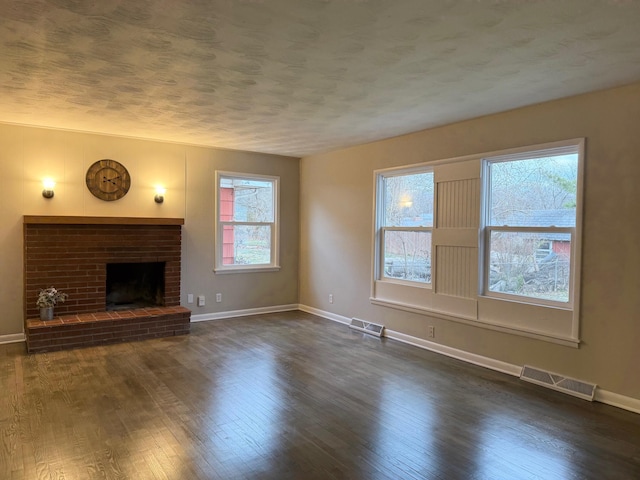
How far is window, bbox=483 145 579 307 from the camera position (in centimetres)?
369

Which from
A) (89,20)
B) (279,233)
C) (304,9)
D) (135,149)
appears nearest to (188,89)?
(89,20)

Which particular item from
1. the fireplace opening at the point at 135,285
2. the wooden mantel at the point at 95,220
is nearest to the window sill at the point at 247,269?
the fireplace opening at the point at 135,285

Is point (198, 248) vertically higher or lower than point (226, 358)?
higher

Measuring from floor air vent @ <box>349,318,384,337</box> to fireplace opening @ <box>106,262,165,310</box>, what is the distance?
254 centimetres

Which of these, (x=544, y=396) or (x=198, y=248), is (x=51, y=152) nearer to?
(x=198, y=248)

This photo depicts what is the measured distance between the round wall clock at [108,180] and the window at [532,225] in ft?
14.0

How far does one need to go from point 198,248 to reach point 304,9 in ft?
14.4

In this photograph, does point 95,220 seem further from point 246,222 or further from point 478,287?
point 478,287

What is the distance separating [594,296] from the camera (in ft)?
11.4

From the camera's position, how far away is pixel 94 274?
514 cm

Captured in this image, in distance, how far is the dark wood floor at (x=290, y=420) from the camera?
95.7 inches

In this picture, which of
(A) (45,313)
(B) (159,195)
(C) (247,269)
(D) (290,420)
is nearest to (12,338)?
(A) (45,313)

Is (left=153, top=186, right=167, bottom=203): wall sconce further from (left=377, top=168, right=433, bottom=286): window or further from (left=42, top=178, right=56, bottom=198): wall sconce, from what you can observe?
(left=377, top=168, right=433, bottom=286): window

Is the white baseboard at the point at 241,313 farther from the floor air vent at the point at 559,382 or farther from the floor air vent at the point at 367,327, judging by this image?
the floor air vent at the point at 559,382
